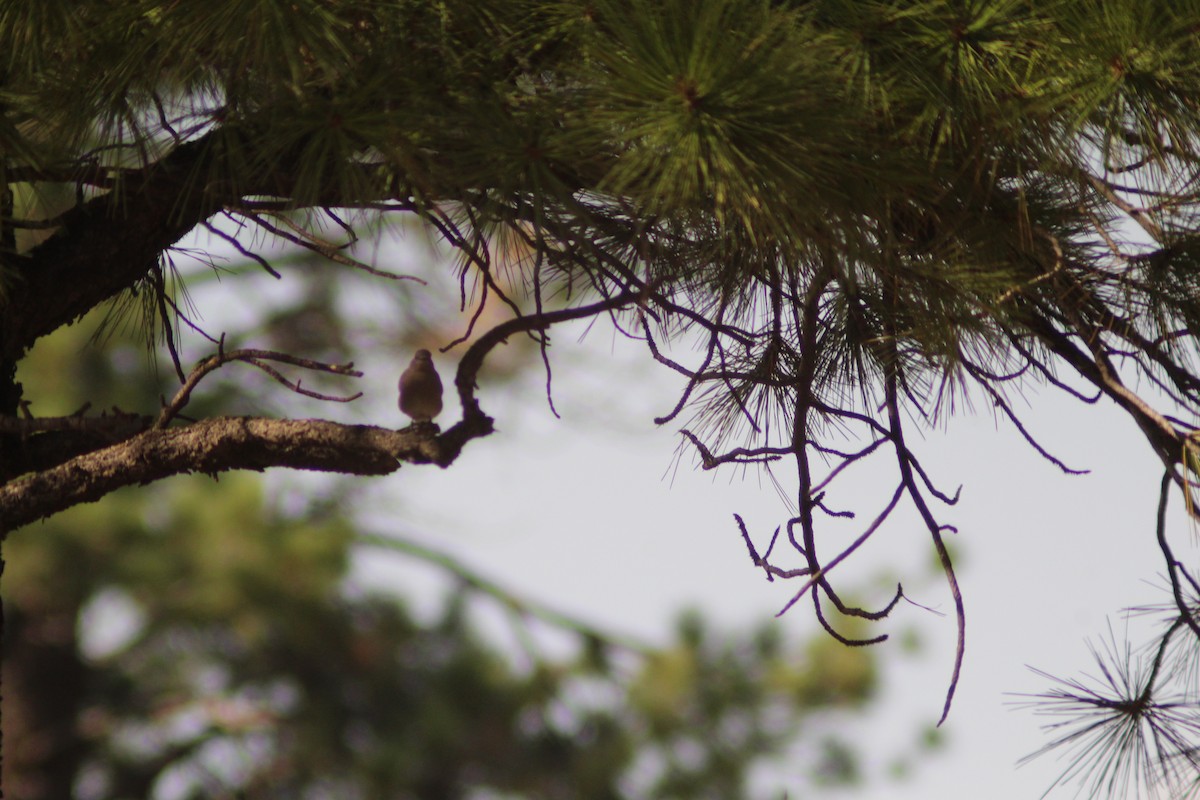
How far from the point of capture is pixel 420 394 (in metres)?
1.33

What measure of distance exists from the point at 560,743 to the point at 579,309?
18.6 ft

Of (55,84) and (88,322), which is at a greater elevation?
(88,322)

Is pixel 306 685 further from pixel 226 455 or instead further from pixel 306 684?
pixel 226 455

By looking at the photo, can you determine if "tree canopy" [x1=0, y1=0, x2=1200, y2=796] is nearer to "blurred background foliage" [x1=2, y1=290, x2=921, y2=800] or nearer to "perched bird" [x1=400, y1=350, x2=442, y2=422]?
"perched bird" [x1=400, y1=350, x2=442, y2=422]

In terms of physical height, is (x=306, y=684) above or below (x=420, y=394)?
above

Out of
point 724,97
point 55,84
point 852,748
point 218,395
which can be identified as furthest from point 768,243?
point 852,748

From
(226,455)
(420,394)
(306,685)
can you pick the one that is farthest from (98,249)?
(306,685)

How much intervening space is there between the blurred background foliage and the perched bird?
17.1 feet

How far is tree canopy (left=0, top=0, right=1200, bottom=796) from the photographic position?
1.27m

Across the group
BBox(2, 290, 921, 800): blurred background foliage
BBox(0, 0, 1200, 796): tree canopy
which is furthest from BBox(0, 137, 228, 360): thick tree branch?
BBox(2, 290, 921, 800): blurred background foliage

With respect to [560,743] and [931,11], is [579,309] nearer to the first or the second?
[931,11]

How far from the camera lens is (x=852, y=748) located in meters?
7.01

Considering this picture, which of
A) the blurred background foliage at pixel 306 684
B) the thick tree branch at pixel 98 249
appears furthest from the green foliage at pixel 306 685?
the thick tree branch at pixel 98 249

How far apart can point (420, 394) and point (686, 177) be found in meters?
0.40
